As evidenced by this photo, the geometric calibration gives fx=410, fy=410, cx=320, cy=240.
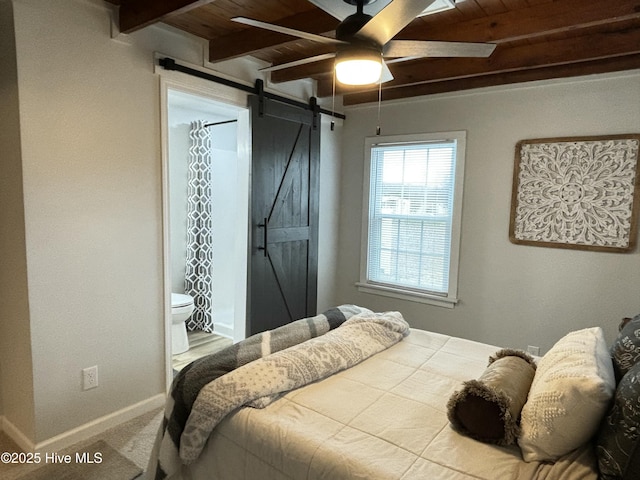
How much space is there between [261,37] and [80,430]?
8.46ft

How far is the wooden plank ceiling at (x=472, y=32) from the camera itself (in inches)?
83.8

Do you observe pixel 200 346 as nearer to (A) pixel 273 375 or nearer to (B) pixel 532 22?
(A) pixel 273 375

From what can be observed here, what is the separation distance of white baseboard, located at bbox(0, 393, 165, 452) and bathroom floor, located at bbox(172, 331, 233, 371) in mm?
794

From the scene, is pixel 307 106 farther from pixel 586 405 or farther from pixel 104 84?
pixel 586 405

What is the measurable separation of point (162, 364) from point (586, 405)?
245 centimetres

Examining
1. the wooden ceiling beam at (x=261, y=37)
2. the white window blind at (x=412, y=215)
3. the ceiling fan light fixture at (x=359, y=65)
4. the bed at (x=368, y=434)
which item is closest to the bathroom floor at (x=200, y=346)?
the white window blind at (x=412, y=215)

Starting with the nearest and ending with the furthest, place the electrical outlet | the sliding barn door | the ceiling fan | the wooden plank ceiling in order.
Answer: the ceiling fan, the wooden plank ceiling, the electrical outlet, the sliding barn door

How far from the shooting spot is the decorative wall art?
286 cm

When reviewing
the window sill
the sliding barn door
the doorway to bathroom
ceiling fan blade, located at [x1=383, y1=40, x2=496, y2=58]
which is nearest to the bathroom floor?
the doorway to bathroom

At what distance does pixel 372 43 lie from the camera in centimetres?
153

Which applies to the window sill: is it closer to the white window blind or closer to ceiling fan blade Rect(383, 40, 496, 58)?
the white window blind

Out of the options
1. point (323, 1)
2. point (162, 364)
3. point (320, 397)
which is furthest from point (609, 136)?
point (162, 364)

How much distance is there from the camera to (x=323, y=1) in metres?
1.79

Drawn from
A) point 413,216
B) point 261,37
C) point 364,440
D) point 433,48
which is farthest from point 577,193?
point 364,440
